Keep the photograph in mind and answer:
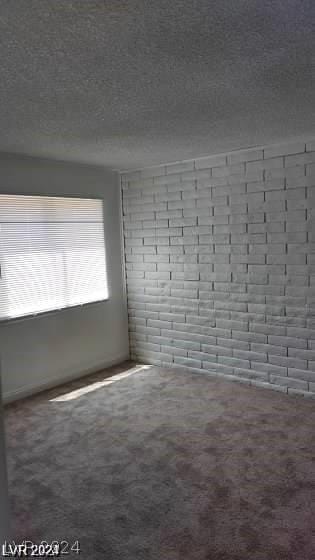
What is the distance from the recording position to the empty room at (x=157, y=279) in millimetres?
1889

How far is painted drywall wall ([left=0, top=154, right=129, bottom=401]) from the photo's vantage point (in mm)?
4094

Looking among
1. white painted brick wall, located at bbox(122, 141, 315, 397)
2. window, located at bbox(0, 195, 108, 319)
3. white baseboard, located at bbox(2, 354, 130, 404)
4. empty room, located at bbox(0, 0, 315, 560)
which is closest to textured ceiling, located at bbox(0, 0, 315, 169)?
empty room, located at bbox(0, 0, 315, 560)

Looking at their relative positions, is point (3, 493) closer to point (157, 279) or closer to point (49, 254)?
point (49, 254)

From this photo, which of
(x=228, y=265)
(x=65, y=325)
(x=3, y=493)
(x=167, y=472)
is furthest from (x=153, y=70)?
(x=65, y=325)

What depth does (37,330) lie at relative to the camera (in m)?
4.30

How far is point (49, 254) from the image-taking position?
4340 millimetres

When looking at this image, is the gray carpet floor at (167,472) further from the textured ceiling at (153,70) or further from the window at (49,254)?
the textured ceiling at (153,70)

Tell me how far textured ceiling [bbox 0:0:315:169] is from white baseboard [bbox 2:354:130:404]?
89.7 inches

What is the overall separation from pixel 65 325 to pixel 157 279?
1.16m

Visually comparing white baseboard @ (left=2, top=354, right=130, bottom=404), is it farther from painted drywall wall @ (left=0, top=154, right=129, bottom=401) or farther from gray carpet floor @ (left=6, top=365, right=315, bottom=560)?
gray carpet floor @ (left=6, top=365, right=315, bottom=560)

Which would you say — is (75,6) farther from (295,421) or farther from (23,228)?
(295,421)

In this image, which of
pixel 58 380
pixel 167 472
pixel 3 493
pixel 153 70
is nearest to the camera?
pixel 3 493

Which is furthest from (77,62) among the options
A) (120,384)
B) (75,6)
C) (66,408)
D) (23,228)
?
(120,384)

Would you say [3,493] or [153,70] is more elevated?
[153,70]
